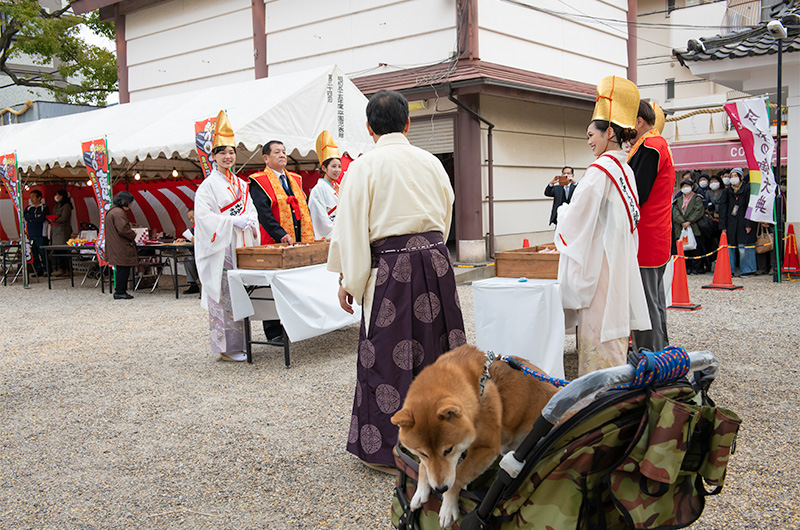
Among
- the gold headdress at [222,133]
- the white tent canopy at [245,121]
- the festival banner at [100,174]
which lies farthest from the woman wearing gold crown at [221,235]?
the festival banner at [100,174]

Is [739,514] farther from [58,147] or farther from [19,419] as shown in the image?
[58,147]

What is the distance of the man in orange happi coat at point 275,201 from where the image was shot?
618 centimetres

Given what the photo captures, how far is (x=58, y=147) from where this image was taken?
38.7 ft

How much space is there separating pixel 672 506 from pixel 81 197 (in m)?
17.1

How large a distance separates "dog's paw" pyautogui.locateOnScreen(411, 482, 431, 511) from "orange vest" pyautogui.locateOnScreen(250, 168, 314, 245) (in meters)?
4.70

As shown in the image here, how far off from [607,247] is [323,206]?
13.6 ft

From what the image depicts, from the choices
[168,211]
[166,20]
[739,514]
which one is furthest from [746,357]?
[166,20]

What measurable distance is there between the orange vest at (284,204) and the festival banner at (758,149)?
6721mm

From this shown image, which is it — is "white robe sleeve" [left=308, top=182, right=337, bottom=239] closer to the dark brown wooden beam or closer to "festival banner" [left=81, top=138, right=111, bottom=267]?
"festival banner" [left=81, top=138, right=111, bottom=267]

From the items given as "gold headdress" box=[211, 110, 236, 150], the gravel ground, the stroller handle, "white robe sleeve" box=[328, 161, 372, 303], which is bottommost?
the gravel ground

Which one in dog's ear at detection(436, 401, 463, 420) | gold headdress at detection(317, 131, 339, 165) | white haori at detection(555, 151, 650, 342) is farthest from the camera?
gold headdress at detection(317, 131, 339, 165)

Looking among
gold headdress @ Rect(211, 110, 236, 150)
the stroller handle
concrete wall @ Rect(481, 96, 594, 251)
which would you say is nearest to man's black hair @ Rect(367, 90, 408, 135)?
the stroller handle

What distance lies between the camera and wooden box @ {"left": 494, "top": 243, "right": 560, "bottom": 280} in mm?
4082

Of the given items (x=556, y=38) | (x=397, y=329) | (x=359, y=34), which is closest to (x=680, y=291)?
(x=397, y=329)
